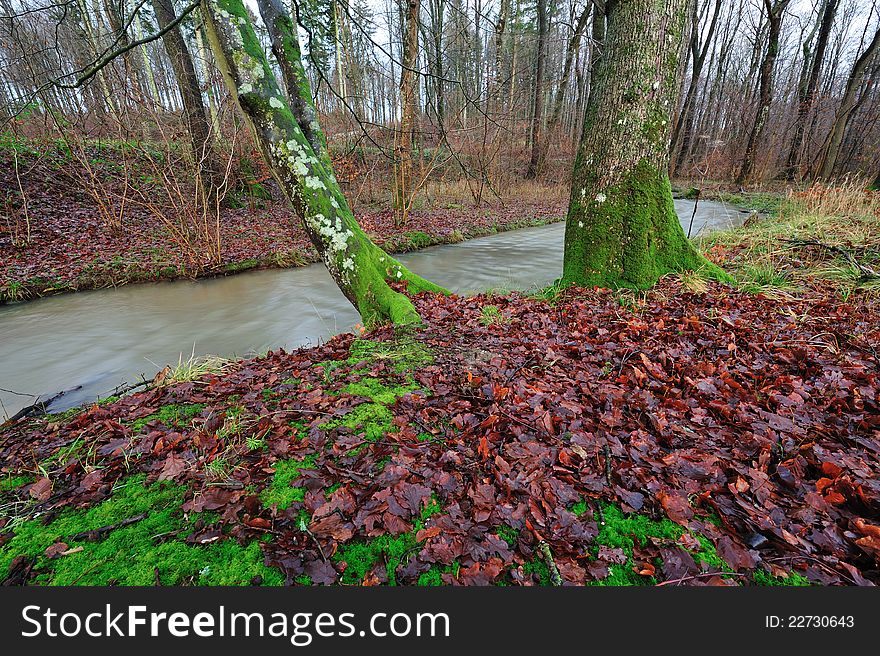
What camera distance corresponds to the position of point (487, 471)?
2021 mm

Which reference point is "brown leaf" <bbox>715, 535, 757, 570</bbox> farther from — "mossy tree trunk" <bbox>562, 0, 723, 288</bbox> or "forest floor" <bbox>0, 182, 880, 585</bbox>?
"mossy tree trunk" <bbox>562, 0, 723, 288</bbox>

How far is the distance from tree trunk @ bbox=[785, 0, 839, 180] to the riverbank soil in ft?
64.4

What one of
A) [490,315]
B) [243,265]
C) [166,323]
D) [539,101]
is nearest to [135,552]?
[490,315]

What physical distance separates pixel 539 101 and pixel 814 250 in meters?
15.3

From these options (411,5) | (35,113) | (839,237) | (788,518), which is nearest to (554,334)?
(788,518)

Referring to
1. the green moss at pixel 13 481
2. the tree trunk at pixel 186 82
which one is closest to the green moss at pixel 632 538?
the green moss at pixel 13 481

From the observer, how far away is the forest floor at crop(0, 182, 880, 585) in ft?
5.10

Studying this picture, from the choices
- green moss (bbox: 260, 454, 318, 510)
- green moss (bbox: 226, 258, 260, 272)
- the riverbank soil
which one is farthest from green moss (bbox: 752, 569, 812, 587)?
green moss (bbox: 226, 258, 260, 272)

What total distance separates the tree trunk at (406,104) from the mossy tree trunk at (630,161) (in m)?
4.66

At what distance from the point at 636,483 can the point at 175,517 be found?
2.18 metres

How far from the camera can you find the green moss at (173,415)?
2.66 m

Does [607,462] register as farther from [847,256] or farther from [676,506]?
[847,256]

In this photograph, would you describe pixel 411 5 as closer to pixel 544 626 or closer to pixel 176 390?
pixel 176 390

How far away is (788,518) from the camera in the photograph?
5.38 ft
